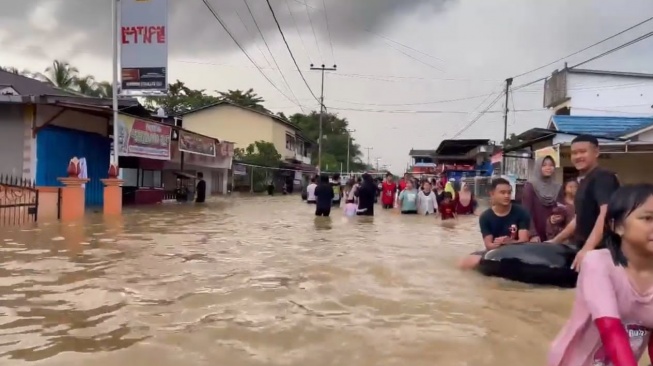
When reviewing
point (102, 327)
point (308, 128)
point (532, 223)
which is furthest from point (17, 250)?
point (308, 128)

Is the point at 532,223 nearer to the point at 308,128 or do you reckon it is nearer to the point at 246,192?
the point at 246,192

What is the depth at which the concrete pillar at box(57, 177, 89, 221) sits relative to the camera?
17188mm

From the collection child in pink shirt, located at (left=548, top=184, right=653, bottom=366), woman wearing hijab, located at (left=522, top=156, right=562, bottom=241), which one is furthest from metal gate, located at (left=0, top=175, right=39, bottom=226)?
child in pink shirt, located at (left=548, top=184, right=653, bottom=366)

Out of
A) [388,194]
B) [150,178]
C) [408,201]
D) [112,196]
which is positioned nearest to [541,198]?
[408,201]

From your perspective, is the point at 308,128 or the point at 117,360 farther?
the point at 308,128

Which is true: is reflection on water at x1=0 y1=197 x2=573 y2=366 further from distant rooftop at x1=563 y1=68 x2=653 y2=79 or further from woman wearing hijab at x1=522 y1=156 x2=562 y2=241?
distant rooftop at x1=563 y1=68 x2=653 y2=79

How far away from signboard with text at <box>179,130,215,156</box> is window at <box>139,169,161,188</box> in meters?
2.42

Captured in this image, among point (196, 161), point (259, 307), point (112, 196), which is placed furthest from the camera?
point (196, 161)

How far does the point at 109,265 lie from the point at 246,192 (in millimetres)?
41351

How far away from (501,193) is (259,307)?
2935 mm

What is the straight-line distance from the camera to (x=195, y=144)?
31719mm

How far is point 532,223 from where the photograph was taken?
8.24 meters

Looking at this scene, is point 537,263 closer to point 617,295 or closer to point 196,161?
point 617,295

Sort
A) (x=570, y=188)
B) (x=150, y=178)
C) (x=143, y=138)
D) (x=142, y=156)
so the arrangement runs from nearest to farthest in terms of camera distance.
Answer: (x=570, y=188) < (x=142, y=156) < (x=143, y=138) < (x=150, y=178)
